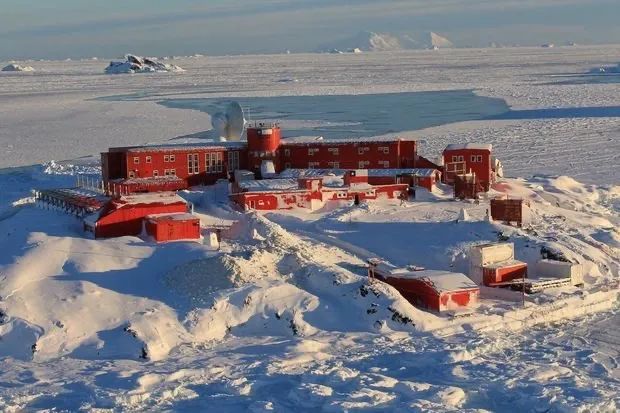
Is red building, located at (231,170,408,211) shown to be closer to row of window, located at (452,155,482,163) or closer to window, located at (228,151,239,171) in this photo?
window, located at (228,151,239,171)

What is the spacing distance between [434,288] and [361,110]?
30367mm

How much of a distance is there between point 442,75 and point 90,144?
45700mm

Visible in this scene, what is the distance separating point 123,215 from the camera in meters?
16.7

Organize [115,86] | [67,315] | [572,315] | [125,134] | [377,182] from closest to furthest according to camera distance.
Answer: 1. [67,315]
2. [572,315]
3. [377,182]
4. [125,134]
5. [115,86]

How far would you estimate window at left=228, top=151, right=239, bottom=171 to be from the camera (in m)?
22.5

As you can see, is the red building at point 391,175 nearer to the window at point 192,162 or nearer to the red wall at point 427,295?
the window at point 192,162

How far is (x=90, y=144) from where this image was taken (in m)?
34.1

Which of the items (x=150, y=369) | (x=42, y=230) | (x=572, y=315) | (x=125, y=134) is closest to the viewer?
(x=150, y=369)

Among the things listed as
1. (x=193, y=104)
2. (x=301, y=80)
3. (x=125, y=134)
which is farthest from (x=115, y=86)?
(x=125, y=134)

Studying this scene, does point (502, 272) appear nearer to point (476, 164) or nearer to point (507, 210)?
point (507, 210)

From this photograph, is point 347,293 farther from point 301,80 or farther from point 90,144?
point 301,80

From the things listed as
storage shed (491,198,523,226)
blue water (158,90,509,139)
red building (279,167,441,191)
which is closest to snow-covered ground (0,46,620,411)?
storage shed (491,198,523,226)

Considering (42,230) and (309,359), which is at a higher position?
(42,230)

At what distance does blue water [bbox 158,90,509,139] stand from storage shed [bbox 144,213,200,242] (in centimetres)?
1716
